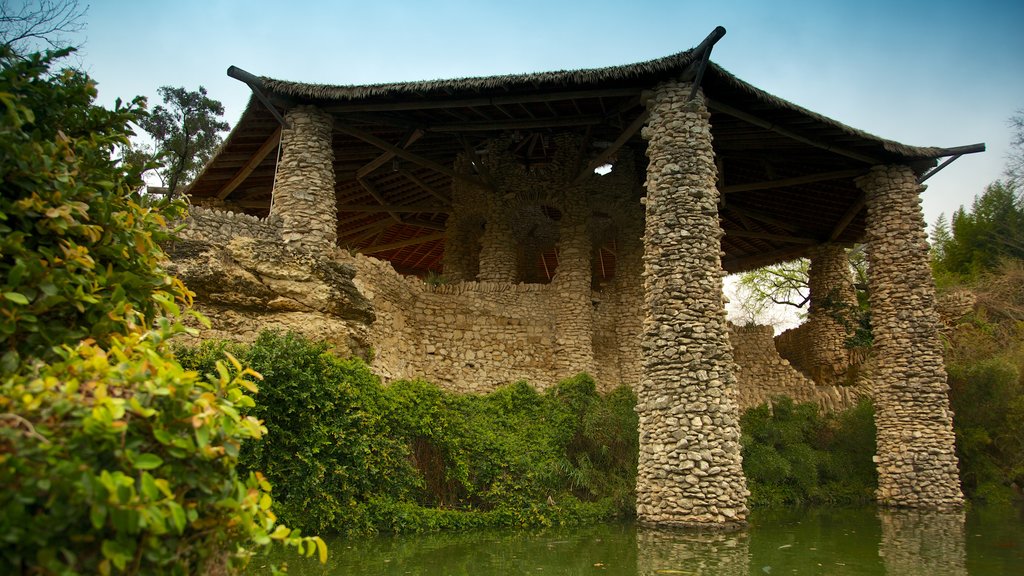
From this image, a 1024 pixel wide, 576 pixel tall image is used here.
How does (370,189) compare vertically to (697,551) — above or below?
above

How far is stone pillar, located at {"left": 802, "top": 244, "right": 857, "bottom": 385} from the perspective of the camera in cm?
2317

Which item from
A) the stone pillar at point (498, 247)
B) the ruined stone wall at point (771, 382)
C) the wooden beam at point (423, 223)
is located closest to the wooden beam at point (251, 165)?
the stone pillar at point (498, 247)

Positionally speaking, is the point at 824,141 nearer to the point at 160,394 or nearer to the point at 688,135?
the point at 688,135

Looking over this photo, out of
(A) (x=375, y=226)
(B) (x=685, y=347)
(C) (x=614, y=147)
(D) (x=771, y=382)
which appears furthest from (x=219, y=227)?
(D) (x=771, y=382)

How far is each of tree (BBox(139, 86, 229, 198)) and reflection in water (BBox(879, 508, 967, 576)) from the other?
1922cm

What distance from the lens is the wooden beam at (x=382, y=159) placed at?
1733 cm

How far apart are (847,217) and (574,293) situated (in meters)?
9.34

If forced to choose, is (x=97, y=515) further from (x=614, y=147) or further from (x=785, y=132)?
(x=785, y=132)

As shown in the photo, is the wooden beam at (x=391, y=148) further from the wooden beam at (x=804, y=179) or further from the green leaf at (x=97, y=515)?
the green leaf at (x=97, y=515)

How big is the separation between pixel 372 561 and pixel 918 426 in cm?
1283

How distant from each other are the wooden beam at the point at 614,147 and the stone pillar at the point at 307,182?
5.72 metres

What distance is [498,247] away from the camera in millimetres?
18594

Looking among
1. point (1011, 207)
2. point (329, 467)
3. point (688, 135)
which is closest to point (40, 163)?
point (329, 467)

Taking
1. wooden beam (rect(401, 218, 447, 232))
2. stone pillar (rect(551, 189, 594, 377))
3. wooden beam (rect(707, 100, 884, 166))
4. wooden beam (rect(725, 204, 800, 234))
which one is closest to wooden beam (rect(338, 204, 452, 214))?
wooden beam (rect(401, 218, 447, 232))
